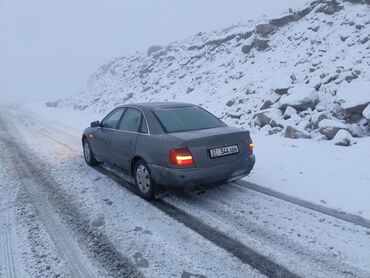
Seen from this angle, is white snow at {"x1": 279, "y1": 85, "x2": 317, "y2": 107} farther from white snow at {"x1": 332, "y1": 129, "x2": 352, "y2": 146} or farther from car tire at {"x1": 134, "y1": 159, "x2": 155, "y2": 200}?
car tire at {"x1": 134, "y1": 159, "x2": 155, "y2": 200}

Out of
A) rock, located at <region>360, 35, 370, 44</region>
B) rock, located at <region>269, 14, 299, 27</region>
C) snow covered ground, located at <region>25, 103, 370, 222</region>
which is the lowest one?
snow covered ground, located at <region>25, 103, 370, 222</region>

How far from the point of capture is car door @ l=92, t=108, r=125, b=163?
21.5 feet

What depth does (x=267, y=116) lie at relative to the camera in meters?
10.4

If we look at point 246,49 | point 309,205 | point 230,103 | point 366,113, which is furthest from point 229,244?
point 246,49

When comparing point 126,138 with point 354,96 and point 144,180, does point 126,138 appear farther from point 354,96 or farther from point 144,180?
point 354,96

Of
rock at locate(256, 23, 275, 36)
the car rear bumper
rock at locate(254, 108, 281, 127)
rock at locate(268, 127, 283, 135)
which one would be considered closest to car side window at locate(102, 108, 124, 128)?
the car rear bumper

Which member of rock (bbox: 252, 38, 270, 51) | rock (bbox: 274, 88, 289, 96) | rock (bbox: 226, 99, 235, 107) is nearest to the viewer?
rock (bbox: 274, 88, 289, 96)

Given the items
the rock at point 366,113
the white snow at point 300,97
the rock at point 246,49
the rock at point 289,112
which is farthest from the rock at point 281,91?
the rock at point 246,49

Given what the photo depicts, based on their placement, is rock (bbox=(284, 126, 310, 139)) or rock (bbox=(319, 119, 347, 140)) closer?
rock (bbox=(319, 119, 347, 140))

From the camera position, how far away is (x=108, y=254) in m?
3.79

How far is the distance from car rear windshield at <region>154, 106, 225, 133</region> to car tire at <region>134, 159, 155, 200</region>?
29.4 inches

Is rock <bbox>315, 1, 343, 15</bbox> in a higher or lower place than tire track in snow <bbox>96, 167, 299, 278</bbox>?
higher

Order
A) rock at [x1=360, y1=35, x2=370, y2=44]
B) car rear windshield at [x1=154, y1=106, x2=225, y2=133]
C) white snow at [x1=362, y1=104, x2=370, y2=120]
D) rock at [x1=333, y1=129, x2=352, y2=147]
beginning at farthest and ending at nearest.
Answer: rock at [x1=360, y1=35, x2=370, y2=44] < white snow at [x1=362, y1=104, x2=370, y2=120] < rock at [x1=333, y1=129, x2=352, y2=147] < car rear windshield at [x1=154, y1=106, x2=225, y2=133]

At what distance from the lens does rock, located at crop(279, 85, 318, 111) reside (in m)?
9.84
